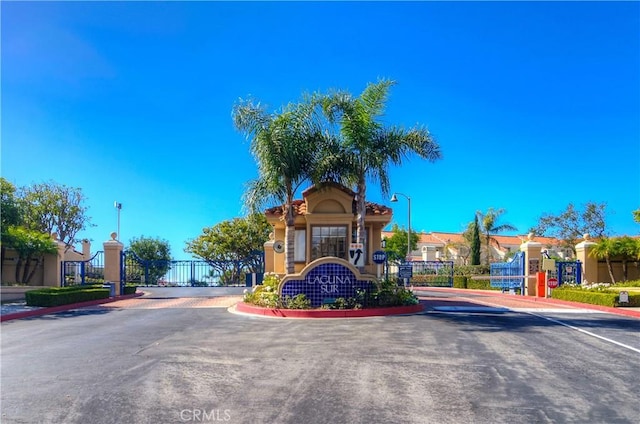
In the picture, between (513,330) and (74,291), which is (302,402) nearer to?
(513,330)

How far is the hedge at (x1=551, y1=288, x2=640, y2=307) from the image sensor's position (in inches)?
739

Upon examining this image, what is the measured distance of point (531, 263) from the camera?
26.3m

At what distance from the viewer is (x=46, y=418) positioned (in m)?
5.66

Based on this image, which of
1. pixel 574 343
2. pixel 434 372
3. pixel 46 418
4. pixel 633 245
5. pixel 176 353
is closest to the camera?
pixel 46 418

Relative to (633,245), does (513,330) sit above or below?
below

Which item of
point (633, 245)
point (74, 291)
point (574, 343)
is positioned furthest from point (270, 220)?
point (633, 245)

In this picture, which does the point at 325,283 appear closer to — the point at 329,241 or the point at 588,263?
the point at 329,241

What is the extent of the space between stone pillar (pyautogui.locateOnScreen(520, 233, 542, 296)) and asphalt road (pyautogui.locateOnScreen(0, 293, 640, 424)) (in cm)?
1349

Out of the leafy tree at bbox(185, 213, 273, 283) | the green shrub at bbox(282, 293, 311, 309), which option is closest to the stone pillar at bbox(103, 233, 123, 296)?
the green shrub at bbox(282, 293, 311, 309)

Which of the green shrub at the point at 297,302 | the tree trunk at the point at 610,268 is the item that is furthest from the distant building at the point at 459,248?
the green shrub at the point at 297,302

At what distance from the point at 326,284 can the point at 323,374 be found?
886 cm

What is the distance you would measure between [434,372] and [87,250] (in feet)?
109

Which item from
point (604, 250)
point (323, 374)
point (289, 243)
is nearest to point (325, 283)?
point (289, 243)

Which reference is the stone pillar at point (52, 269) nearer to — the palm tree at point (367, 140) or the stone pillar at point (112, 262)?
the stone pillar at point (112, 262)
